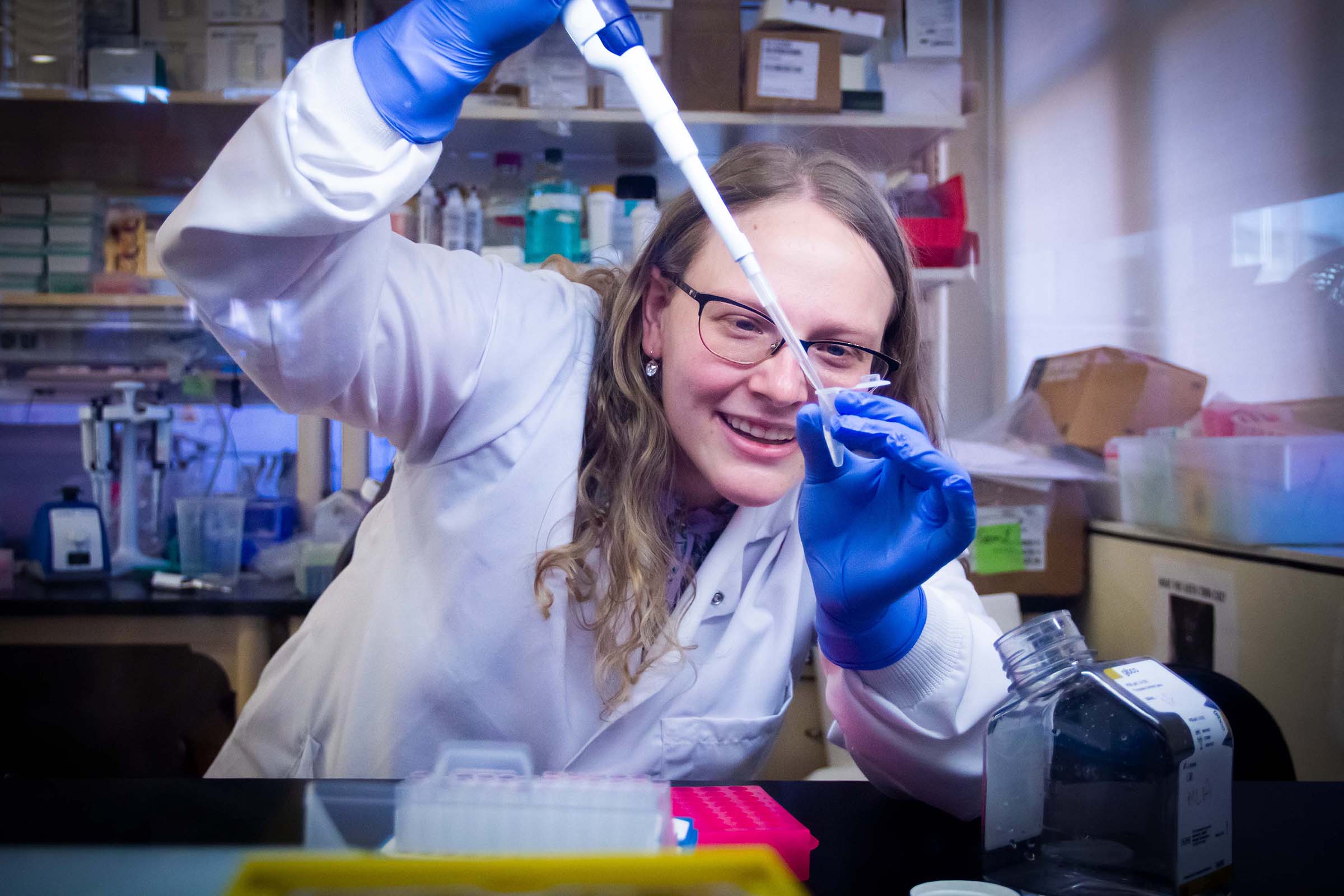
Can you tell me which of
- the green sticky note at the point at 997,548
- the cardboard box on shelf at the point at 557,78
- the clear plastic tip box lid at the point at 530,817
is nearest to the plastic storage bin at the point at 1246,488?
the green sticky note at the point at 997,548

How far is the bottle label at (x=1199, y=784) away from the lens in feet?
1.56

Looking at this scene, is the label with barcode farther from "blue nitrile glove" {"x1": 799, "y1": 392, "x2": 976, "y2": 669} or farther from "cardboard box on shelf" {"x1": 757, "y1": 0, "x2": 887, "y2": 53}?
"blue nitrile glove" {"x1": 799, "y1": 392, "x2": 976, "y2": 669}

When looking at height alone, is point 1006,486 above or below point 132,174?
below

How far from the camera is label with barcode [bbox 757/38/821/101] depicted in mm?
1394

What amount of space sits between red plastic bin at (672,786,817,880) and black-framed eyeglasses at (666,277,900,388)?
366 mm

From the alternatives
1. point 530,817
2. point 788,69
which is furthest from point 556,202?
point 530,817

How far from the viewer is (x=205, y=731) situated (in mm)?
1088

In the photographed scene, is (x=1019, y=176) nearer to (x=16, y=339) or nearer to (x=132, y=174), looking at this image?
(x=132, y=174)

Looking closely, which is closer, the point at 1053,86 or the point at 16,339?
the point at 16,339

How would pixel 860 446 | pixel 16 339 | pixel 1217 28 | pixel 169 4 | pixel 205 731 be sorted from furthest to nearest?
pixel 1217 28 < pixel 205 731 < pixel 16 339 < pixel 169 4 < pixel 860 446

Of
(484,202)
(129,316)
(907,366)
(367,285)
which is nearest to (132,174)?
(129,316)

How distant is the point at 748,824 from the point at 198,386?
0.74 m

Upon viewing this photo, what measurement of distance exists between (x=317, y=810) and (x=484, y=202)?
1.08 metres

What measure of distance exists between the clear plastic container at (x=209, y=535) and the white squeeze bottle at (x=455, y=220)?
473mm
